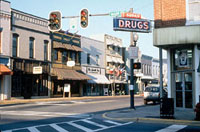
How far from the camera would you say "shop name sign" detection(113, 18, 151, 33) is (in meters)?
19.4

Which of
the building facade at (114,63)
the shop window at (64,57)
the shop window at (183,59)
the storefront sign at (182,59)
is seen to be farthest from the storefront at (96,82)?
the storefront sign at (182,59)

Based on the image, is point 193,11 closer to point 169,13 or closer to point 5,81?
point 169,13

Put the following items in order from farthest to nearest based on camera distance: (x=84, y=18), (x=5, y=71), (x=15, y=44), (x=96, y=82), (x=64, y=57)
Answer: (x=96, y=82) < (x=64, y=57) < (x=15, y=44) < (x=5, y=71) < (x=84, y=18)

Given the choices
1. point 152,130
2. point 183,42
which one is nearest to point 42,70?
Result: point 183,42

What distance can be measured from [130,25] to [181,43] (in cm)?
396

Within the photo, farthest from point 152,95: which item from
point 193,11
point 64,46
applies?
point 64,46

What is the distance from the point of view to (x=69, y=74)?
41.1m

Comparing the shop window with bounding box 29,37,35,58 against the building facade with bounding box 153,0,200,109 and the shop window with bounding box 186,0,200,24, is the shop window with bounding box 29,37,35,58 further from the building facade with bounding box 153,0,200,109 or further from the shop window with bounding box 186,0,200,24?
the shop window with bounding box 186,0,200,24

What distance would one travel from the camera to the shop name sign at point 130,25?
19375 mm

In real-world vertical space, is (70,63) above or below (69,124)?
above

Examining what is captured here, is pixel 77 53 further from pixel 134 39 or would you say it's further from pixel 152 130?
pixel 152 130

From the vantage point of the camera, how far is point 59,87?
40406mm

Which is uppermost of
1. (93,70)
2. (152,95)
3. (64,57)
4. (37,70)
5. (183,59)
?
(64,57)

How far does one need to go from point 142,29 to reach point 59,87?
22958mm
